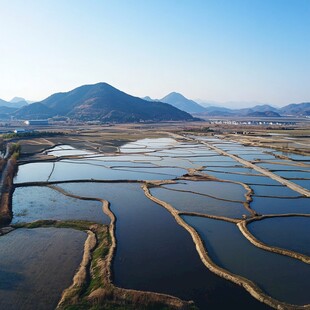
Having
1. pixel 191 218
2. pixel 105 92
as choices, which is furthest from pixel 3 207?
pixel 105 92

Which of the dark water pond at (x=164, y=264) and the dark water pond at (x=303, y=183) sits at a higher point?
the dark water pond at (x=164, y=264)

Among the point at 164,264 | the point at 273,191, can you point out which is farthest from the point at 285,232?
the point at 273,191

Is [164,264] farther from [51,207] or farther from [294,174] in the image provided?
[294,174]

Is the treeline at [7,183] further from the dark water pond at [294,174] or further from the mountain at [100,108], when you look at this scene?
the mountain at [100,108]

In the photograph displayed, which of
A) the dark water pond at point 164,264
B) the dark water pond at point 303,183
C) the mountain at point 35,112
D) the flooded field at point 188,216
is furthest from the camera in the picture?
the mountain at point 35,112

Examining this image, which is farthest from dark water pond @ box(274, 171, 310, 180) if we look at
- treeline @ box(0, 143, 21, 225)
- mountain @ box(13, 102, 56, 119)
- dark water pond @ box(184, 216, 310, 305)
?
mountain @ box(13, 102, 56, 119)

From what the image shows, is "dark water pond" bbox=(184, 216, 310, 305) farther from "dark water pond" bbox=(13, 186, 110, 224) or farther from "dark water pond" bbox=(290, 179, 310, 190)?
"dark water pond" bbox=(290, 179, 310, 190)

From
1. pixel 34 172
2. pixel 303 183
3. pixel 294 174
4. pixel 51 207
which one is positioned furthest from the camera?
pixel 34 172

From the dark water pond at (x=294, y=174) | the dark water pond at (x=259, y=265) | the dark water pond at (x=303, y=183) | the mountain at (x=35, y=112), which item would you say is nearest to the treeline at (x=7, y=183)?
the dark water pond at (x=259, y=265)
